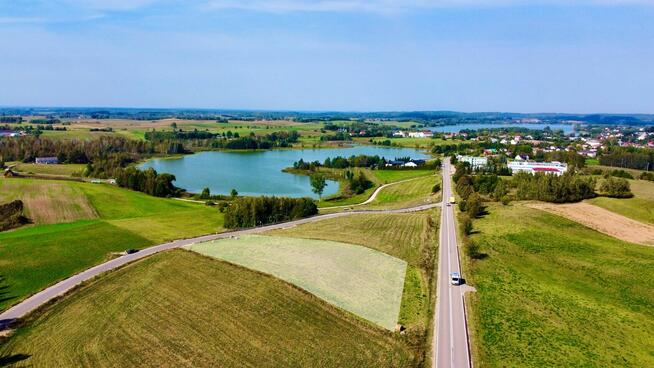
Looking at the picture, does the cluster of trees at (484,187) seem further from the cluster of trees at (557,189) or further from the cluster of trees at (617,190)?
the cluster of trees at (617,190)

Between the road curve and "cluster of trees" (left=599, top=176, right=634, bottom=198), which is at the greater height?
"cluster of trees" (left=599, top=176, right=634, bottom=198)

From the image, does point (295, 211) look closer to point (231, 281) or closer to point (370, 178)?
point (231, 281)

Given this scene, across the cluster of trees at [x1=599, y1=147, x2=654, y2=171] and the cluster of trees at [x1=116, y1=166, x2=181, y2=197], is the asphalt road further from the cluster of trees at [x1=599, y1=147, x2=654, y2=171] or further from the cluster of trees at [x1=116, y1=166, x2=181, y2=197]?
the cluster of trees at [x1=599, y1=147, x2=654, y2=171]

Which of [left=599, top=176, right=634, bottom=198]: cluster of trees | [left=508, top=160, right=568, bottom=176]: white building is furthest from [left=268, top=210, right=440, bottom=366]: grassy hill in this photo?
[left=508, top=160, right=568, bottom=176]: white building

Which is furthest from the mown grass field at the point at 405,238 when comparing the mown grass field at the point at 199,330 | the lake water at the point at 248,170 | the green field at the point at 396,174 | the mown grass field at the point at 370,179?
the green field at the point at 396,174

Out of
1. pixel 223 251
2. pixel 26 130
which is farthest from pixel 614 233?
pixel 26 130
